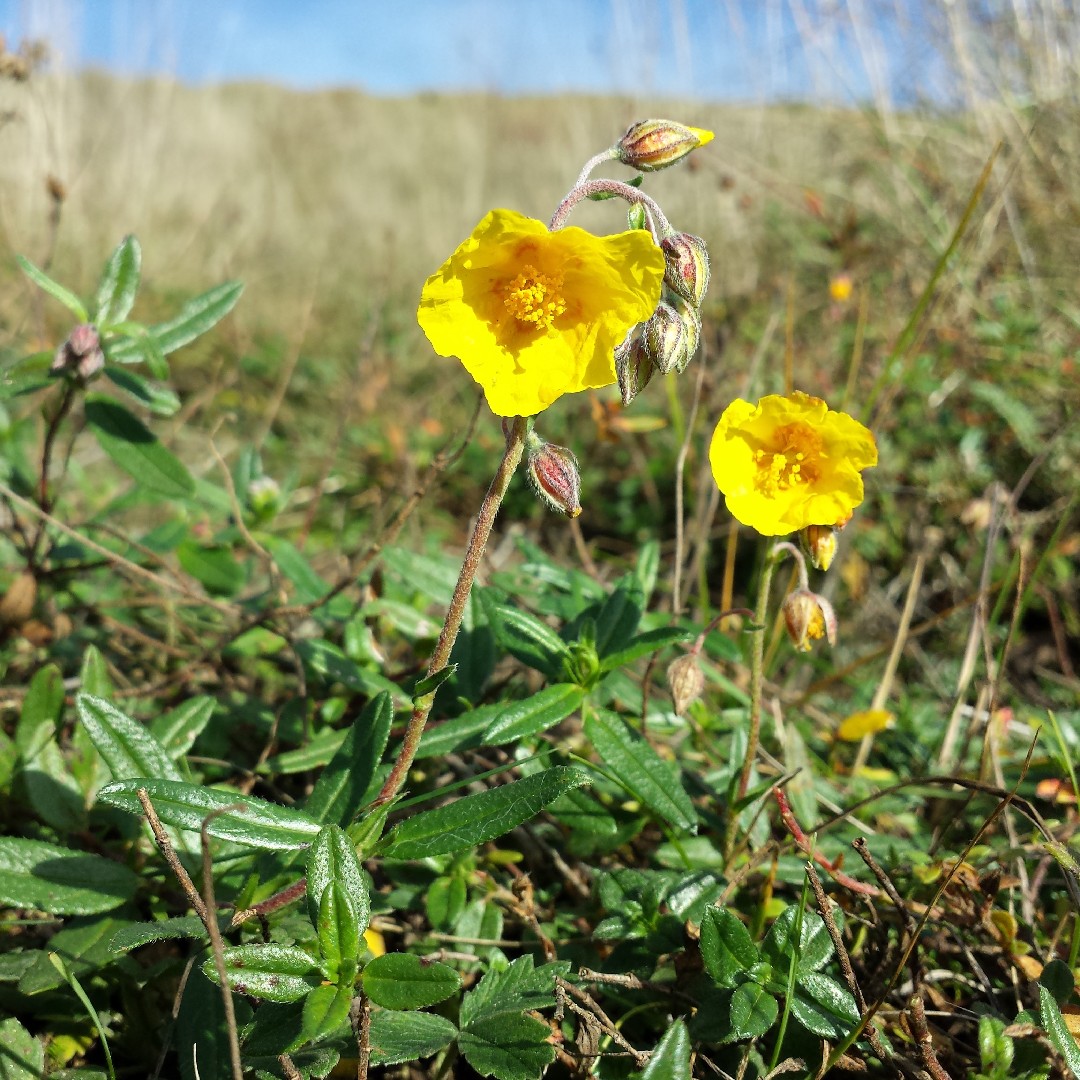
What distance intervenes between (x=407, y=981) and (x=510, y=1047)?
0.20 metres

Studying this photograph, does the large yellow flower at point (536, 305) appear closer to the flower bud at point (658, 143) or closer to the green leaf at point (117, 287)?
the flower bud at point (658, 143)

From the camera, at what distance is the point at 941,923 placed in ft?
5.63

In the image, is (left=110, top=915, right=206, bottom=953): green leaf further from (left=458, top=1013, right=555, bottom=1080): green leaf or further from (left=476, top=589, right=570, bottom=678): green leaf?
(left=476, top=589, right=570, bottom=678): green leaf

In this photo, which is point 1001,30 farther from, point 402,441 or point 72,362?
point 72,362

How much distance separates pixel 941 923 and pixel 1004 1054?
0.33 m

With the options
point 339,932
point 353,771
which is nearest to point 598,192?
point 353,771

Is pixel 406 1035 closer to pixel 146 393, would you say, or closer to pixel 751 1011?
pixel 751 1011

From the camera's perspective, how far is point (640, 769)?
1.69 metres

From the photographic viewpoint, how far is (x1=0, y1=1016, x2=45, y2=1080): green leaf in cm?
143

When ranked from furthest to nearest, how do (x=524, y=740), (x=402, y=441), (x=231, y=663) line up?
(x=402, y=441), (x=231, y=663), (x=524, y=740)

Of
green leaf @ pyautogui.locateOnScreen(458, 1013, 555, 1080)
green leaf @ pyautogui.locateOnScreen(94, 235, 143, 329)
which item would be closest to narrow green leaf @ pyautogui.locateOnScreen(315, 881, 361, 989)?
green leaf @ pyautogui.locateOnScreen(458, 1013, 555, 1080)

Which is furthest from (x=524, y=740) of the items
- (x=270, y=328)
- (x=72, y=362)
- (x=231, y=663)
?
(x=270, y=328)

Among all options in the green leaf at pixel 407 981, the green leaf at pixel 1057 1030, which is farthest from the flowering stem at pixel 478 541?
the green leaf at pixel 1057 1030

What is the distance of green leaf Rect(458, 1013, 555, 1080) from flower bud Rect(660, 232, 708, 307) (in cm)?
117
